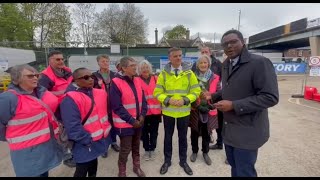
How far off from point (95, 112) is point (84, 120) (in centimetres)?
16

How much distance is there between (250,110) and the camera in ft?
6.31

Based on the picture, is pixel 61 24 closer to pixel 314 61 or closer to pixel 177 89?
pixel 314 61

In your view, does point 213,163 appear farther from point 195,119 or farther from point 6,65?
point 6,65

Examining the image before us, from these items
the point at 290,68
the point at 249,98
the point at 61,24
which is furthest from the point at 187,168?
the point at 61,24

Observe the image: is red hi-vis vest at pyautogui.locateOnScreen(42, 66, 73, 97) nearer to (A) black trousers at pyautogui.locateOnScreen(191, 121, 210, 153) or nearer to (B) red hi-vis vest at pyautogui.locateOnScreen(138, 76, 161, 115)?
(B) red hi-vis vest at pyautogui.locateOnScreen(138, 76, 161, 115)

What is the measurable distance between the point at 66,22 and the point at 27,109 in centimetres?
2734

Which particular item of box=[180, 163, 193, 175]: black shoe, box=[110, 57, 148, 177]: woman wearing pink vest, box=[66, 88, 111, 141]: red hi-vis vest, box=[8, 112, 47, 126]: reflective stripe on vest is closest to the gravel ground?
box=[180, 163, 193, 175]: black shoe

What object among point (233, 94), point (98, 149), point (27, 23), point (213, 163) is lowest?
point (213, 163)

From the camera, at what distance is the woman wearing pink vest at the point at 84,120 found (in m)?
2.24

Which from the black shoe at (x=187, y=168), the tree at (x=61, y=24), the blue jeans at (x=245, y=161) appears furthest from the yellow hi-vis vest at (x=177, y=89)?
the tree at (x=61, y=24)

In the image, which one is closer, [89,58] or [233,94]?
[233,94]

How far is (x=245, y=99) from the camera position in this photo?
194 centimetres

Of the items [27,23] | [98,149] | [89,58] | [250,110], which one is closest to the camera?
[250,110]

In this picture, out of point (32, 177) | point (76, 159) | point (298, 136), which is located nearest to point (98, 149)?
point (76, 159)
